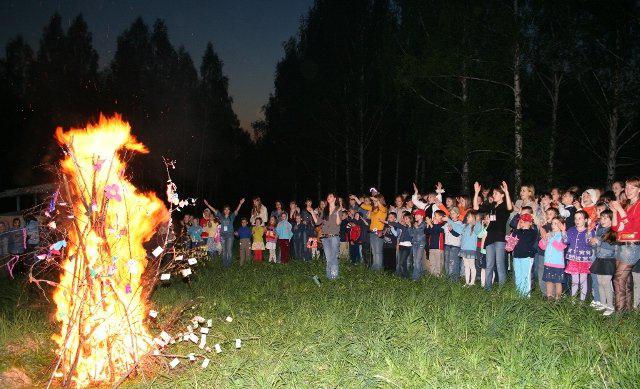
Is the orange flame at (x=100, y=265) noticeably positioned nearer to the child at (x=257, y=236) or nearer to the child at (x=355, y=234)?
the child at (x=355, y=234)

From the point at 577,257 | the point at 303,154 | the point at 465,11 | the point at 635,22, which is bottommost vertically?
the point at 577,257

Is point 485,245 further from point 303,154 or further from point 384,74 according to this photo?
point 303,154

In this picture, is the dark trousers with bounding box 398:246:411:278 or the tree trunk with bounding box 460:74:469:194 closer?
the dark trousers with bounding box 398:246:411:278

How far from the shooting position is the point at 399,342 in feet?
19.8

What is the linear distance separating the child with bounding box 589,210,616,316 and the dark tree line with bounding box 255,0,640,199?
30.4ft

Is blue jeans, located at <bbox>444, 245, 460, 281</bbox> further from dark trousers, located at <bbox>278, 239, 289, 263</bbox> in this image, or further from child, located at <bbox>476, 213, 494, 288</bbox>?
dark trousers, located at <bbox>278, 239, 289, 263</bbox>

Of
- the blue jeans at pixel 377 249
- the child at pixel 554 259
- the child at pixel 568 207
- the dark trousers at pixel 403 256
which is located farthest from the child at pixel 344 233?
the child at pixel 554 259

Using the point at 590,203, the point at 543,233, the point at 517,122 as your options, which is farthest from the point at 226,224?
the point at 517,122

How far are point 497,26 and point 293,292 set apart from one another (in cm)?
1305

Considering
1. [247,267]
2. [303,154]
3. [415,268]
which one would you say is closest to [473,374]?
[415,268]

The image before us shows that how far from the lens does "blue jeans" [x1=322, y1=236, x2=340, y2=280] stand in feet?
37.9

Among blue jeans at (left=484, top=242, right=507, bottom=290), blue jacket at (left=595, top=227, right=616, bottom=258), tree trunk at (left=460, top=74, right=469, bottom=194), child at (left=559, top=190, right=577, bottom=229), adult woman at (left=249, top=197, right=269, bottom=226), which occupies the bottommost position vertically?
blue jeans at (left=484, top=242, right=507, bottom=290)

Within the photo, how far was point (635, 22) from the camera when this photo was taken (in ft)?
55.0

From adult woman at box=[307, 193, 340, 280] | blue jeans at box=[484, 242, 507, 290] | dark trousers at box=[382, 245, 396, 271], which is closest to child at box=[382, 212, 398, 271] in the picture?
dark trousers at box=[382, 245, 396, 271]
